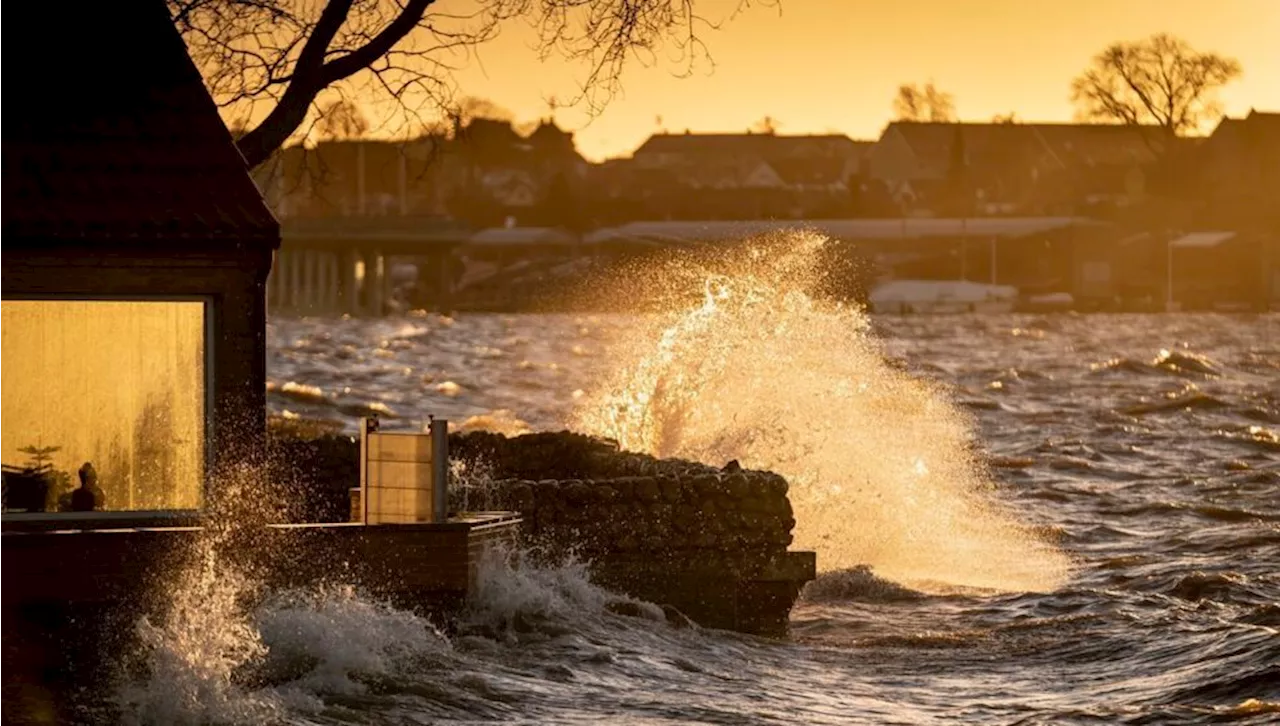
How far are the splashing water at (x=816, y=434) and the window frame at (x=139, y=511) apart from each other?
9238mm

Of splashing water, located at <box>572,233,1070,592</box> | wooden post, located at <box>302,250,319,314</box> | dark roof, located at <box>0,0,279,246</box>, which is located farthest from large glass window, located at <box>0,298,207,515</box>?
wooden post, located at <box>302,250,319,314</box>

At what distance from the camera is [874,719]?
19375mm

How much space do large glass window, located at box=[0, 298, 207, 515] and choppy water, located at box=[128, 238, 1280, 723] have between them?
1.69 meters

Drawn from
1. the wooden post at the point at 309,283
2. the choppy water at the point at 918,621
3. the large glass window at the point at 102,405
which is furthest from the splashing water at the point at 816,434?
the wooden post at the point at 309,283

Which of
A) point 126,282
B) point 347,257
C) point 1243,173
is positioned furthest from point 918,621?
point 1243,173

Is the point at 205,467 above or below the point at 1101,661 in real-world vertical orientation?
above

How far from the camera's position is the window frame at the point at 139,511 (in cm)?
2047

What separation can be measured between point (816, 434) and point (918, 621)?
8958mm

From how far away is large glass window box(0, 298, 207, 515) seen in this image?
20.6 meters

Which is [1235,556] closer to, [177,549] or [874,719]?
[874,719]

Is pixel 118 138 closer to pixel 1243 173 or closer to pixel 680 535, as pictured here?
pixel 680 535

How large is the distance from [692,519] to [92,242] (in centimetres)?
553

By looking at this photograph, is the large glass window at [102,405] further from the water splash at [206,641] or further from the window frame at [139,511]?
the water splash at [206,641]

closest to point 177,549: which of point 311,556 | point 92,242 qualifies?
point 311,556
